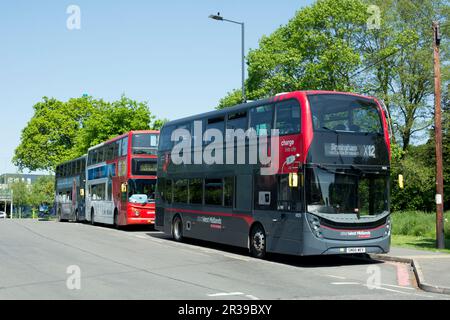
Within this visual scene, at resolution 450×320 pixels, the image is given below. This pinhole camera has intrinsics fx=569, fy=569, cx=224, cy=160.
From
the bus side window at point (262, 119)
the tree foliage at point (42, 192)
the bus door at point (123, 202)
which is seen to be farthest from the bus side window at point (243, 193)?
the tree foliage at point (42, 192)

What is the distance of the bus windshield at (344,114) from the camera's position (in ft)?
46.2

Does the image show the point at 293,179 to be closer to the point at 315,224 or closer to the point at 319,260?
the point at 315,224

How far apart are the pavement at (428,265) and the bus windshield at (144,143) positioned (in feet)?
41.4

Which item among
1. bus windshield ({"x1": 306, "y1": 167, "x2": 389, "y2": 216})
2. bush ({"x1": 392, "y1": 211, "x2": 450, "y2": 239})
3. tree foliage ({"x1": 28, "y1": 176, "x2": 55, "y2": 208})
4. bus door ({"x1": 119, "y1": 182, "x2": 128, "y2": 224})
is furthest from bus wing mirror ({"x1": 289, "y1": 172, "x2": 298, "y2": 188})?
tree foliage ({"x1": 28, "y1": 176, "x2": 55, "y2": 208})

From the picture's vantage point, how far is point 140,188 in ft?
87.5

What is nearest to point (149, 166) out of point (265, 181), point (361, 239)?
point (265, 181)

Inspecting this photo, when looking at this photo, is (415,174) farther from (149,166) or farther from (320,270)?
(320,270)

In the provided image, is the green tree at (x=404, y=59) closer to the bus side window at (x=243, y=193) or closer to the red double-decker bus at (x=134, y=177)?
the red double-decker bus at (x=134, y=177)

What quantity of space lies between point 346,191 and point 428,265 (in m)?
2.72

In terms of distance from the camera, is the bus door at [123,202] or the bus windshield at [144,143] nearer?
the bus windshield at [144,143]

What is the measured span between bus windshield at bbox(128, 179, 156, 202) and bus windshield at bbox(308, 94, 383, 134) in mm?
14012

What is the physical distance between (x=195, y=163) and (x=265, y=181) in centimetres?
446

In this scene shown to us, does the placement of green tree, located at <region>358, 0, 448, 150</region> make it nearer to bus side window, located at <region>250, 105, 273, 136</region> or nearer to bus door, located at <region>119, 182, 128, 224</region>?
bus door, located at <region>119, 182, 128, 224</region>

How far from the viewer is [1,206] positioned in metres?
110
